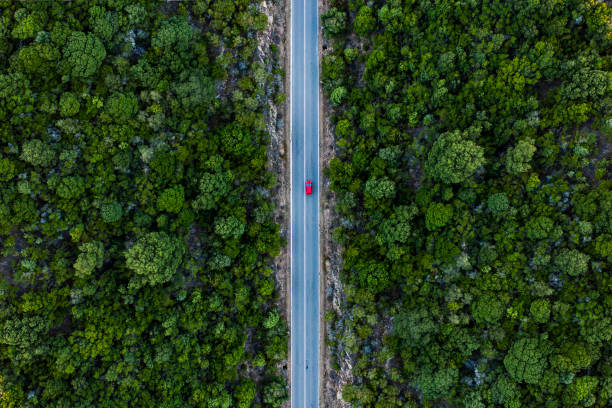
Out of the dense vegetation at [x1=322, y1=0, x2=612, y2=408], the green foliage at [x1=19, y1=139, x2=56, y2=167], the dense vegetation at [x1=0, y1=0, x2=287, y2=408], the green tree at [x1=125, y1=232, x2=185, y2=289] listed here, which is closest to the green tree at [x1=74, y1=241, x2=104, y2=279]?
the dense vegetation at [x1=0, y1=0, x2=287, y2=408]

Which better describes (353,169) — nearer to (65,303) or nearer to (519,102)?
(519,102)

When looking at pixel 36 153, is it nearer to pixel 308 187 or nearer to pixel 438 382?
pixel 308 187

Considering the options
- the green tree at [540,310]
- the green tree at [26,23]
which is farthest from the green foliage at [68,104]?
the green tree at [540,310]

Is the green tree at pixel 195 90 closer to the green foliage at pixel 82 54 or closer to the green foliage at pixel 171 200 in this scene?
the green foliage at pixel 82 54

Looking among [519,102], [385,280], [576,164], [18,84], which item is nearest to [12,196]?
[18,84]

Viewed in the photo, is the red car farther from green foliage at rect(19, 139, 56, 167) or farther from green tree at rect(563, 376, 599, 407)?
green tree at rect(563, 376, 599, 407)

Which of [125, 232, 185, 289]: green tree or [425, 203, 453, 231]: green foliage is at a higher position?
[425, 203, 453, 231]: green foliage
